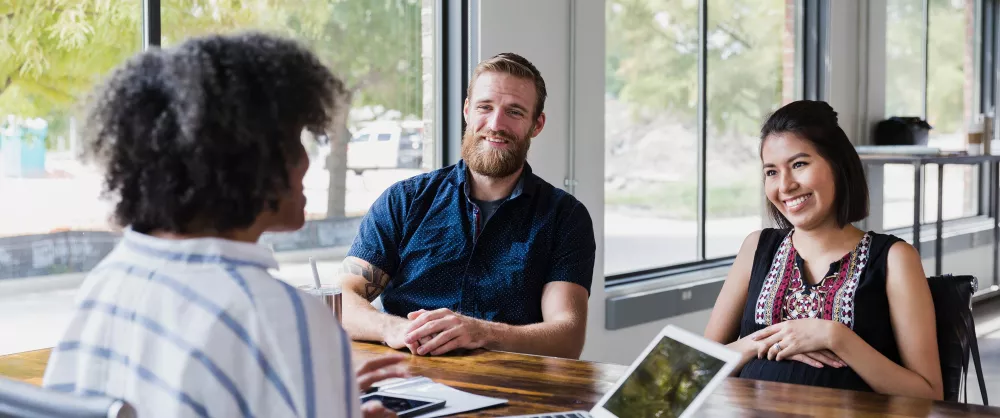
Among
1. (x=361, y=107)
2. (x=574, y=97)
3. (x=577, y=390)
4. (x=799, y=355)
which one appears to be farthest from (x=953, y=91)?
(x=577, y=390)

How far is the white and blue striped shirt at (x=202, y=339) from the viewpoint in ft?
2.51

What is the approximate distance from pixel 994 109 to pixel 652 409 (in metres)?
7.78

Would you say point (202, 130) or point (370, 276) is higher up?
point (202, 130)

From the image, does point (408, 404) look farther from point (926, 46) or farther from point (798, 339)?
point (926, 46)

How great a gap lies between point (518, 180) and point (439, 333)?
Answer: 25.4 inches

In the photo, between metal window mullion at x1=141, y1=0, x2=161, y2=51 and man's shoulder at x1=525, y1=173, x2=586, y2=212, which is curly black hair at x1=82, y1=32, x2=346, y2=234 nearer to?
man's shoulder at x1=525, y1=173, x2=586, y2=212

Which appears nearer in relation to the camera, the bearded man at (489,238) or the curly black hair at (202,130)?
the curly black hair at (202,130)

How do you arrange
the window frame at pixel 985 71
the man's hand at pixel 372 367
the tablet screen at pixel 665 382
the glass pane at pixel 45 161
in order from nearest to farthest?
1. the man's hand at pixel 372 367
2. the tablet screen at pixel 665 382
3. the glass pane at pixel 45 161
4. the window frame at pixel 985 71

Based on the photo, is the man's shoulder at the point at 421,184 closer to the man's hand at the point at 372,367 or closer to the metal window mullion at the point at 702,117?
the man's hand at the point at 372,367

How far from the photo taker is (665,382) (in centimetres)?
137

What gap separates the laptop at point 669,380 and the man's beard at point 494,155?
1.02 meters

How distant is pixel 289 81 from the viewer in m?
0.84

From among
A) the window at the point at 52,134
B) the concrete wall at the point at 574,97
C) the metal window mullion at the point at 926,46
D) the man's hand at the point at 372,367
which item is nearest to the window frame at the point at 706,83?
the concrete wall at the point at 574,97

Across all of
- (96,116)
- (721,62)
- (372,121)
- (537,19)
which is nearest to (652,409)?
(96,116)
